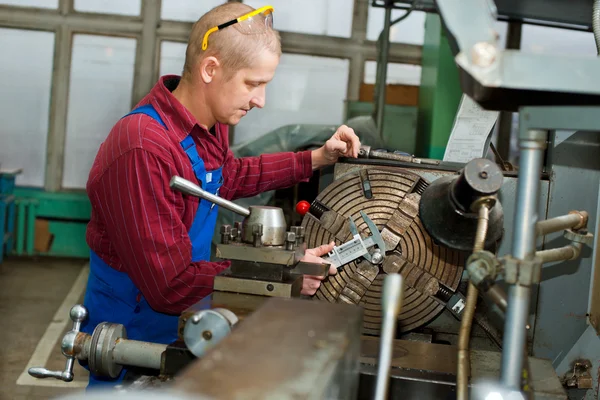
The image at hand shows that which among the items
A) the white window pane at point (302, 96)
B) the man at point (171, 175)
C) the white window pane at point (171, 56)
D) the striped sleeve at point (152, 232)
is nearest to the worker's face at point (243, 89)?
the man at point (171, 175)

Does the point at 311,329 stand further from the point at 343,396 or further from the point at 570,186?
the point at 570,186

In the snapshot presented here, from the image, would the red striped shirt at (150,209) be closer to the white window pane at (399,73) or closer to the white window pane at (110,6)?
the white window pane at (399,73)

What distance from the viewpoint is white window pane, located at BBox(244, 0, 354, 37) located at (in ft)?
18.5

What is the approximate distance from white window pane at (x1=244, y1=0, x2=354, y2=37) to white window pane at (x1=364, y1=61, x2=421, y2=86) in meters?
0.34

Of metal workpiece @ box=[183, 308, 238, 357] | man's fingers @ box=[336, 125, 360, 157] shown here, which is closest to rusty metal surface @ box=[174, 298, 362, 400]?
metal workpiece @ box=[183, 308, 238, 357]

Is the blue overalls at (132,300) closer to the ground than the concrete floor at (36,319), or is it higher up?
higher up

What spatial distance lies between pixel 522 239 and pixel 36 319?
145 inches

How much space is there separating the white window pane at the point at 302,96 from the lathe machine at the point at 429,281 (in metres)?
4.04

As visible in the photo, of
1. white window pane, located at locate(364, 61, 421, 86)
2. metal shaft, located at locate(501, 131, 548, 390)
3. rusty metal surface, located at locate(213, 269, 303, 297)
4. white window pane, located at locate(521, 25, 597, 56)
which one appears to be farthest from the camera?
white window pane, located at locate(364, 61, 421, 86)

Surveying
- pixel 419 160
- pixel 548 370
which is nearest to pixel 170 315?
pixel 419 160

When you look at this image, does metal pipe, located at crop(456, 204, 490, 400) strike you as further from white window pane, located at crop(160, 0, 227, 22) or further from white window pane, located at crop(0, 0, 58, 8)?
white window pane, located at crop(0, 0, 58, 8)

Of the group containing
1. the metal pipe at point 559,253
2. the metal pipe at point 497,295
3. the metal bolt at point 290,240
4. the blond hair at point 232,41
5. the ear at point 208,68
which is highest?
the blond hair at point 232,41

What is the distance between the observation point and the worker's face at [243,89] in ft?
4.93

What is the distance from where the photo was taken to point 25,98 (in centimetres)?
568
